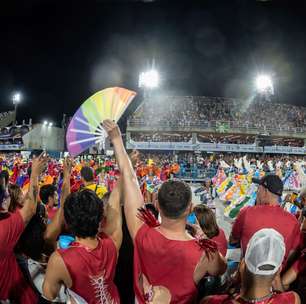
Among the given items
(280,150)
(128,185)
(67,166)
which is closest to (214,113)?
(280,150)

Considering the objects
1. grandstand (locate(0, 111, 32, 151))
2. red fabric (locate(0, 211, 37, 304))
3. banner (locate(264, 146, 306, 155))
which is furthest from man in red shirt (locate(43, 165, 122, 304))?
grandstand (locate(0, 111, 32, 151))

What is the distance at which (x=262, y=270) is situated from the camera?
5.14ft

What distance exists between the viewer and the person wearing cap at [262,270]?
1.56 meters

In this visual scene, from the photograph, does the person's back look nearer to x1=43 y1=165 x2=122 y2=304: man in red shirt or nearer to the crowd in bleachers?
x1=43 y1=165 x2=122 y2=304: man in red shirt

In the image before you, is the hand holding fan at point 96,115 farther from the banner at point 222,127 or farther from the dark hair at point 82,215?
the banner at point 222,127

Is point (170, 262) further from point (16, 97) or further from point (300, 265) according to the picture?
point (16, 97)

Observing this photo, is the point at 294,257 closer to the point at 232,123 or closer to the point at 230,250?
the point at 230,250

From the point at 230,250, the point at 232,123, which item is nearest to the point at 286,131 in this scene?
the point at 232,123

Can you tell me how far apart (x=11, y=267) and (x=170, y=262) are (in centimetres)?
152

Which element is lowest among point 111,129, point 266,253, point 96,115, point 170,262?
point 170,262

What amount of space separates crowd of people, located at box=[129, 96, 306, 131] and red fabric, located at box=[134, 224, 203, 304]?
1648 inches

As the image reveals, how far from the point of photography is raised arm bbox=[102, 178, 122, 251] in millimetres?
2667

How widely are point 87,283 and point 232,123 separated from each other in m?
44.6

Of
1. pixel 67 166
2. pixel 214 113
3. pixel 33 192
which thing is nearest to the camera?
pixel 33 192
